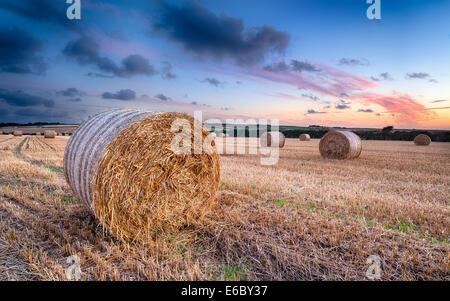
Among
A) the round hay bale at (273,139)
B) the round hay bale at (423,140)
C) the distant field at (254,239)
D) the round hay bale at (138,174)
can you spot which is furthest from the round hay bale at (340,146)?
the round hay bale at (423,140)

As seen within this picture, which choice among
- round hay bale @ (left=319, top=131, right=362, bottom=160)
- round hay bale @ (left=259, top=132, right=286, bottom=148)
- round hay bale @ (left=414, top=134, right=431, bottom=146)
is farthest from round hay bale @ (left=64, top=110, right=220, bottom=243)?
round hay bale @ (left=414, top=134, right=431, bottom=146)

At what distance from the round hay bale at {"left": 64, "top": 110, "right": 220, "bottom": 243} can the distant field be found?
0.92ft

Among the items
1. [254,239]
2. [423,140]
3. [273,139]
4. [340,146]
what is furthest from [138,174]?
[423,140]

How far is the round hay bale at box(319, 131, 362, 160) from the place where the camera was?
12961 millimetres

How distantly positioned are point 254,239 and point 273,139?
1830cm

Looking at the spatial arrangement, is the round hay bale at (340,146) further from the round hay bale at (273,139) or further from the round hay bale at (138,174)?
the round hay bale at (138,174)

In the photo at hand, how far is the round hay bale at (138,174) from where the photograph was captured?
12.1 ft

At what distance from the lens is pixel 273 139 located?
70.9 ft

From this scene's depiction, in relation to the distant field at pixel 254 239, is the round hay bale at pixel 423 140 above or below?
above

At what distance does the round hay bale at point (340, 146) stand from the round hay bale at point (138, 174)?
1013 centimetres

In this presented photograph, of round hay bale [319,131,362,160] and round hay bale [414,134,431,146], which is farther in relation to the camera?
round hay bale [414,134,431,146]

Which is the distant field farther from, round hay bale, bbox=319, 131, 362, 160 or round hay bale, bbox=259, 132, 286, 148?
round hay bale, bbox=259, 132, 286, 148
